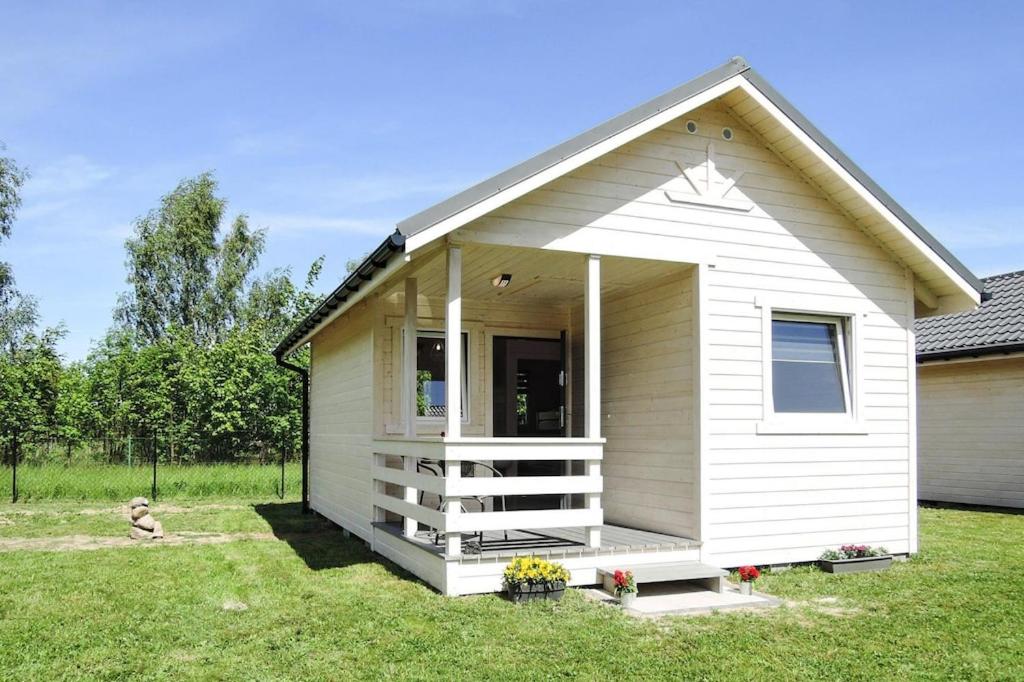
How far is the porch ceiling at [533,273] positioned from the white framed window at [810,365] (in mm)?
1349

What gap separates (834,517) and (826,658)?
349 centimetres

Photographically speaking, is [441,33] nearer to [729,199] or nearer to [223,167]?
[729,199]

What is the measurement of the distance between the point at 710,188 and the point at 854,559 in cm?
383

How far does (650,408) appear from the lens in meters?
8.83

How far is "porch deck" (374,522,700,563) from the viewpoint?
7.08 m

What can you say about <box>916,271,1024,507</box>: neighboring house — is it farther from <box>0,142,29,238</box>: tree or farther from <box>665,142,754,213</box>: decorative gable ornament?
<box>0,142,29,238</box>: tree

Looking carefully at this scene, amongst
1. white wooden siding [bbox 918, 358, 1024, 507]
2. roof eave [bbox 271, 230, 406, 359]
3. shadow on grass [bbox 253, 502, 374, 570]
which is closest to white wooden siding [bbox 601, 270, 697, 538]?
shadow on grass [bbox 253, 502, 374, 570]

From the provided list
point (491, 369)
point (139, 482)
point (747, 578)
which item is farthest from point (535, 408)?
point (139, 482)

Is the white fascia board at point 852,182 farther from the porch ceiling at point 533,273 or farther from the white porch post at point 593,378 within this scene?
the white porch post at point 593,378

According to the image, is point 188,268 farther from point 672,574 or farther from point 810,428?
point 672,574

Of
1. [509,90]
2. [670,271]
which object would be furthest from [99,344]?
[670,271]

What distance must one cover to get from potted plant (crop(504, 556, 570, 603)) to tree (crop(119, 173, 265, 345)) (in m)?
26.2

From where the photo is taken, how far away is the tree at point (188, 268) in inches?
1201

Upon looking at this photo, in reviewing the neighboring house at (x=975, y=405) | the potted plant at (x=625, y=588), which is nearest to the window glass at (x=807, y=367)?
the potted plant at (x=625, y=588)
